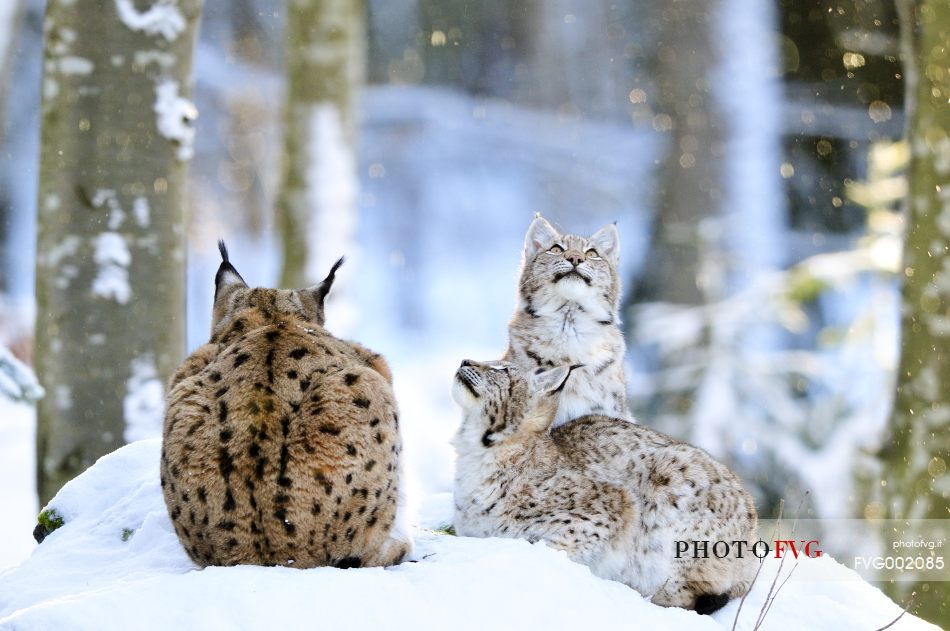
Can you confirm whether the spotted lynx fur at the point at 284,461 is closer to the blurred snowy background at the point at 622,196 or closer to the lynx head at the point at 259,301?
the lynx head at the point at 259,301

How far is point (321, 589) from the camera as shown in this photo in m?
4.18

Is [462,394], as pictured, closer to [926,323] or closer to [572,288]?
[572,288]

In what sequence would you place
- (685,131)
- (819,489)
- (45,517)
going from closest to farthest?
1. (45,517)
2. (819,489)
3. (685,131)

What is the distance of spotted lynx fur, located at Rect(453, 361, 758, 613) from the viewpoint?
5.21 metres

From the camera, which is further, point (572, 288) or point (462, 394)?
point (572, 288)

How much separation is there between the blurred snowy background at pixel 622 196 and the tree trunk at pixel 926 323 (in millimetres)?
586

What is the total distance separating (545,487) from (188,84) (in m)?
3.85

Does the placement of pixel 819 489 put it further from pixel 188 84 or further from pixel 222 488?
pixel 222 488

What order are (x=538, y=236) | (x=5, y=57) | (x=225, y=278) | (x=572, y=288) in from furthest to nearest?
(x=5, y=57)
(x=538, y=236)
(x=572, y=288)
(x=225, y=278)

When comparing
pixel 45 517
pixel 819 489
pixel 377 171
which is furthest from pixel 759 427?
pixel 377 171

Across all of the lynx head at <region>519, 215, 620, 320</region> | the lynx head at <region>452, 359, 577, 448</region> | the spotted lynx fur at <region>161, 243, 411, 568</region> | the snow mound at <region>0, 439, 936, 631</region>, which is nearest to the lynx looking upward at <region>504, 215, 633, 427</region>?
the lynx head at <region>519, 215, 620, 320</region>

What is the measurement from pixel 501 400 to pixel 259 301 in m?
1.33

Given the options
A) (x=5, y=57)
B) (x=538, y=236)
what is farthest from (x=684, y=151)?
(x=5, y=57)

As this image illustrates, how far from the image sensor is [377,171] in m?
20.8
